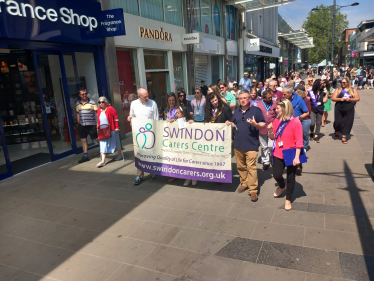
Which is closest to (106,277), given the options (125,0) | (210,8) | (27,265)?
(27,265)

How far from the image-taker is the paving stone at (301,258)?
3162 mm

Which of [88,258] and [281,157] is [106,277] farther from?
[281,157]

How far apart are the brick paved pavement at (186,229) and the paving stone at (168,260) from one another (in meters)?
0.01

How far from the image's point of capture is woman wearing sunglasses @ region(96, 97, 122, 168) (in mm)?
7055

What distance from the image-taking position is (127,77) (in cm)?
1037

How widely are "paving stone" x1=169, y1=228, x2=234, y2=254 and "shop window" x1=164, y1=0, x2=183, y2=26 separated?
10.6 m

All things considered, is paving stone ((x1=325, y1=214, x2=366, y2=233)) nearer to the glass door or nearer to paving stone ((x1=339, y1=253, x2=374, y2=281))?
paving stone ((x1=339, y1=253, x2=374, y2=281))

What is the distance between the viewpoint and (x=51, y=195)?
5.68m

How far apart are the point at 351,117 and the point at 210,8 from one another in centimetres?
1182

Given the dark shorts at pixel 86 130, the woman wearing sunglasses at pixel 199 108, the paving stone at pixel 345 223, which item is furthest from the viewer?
the dark shorts at pixel 86 130

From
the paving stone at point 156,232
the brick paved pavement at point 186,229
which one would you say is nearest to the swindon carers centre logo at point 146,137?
the brick paved pavement at point 186,229

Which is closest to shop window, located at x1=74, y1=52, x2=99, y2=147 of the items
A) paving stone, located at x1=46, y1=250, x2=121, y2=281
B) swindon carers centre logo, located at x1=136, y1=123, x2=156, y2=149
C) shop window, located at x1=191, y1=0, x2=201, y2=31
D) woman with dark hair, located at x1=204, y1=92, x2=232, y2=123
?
swindon carers centre logo, located at x1=136, y1=123, x2=156, y2=149

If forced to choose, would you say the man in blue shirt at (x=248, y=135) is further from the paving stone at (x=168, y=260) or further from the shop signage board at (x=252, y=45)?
the shop signage board at (x=252, y=45)

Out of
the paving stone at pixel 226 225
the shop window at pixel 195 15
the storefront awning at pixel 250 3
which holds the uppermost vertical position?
the storefront awning at pixel 250 3
